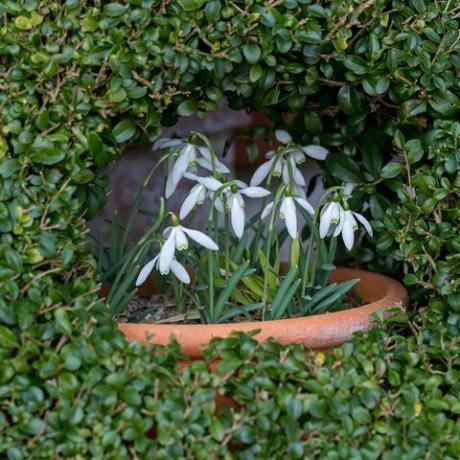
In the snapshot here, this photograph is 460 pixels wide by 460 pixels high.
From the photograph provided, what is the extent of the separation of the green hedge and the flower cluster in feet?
0.29

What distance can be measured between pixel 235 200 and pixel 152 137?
0.21 m

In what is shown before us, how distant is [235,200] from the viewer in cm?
177

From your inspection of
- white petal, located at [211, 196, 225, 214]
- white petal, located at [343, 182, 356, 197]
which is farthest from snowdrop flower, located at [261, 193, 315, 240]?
white petal, located at [343, 182, 356, 197]

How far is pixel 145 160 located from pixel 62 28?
1331mm

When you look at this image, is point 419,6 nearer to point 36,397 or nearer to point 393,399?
point 393,399

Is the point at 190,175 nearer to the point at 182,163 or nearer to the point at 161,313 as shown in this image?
the point at 182,163

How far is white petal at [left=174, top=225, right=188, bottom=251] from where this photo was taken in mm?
1646

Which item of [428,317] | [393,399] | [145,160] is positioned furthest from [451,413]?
[145,160]

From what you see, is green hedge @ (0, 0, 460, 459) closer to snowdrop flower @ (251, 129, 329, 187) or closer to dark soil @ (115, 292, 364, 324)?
snowdrop flower @ (251, 129, 329, 187)

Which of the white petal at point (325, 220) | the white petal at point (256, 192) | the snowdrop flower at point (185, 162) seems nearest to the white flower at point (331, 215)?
the white petal at point (325, 220)

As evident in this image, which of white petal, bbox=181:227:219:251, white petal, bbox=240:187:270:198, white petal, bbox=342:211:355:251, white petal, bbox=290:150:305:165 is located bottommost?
white petal, bbox=342:211:355:251

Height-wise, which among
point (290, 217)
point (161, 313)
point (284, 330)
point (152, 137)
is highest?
point (152, 137)

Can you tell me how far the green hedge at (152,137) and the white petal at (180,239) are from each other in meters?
0.15

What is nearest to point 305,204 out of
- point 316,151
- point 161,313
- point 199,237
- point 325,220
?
point 325,220
